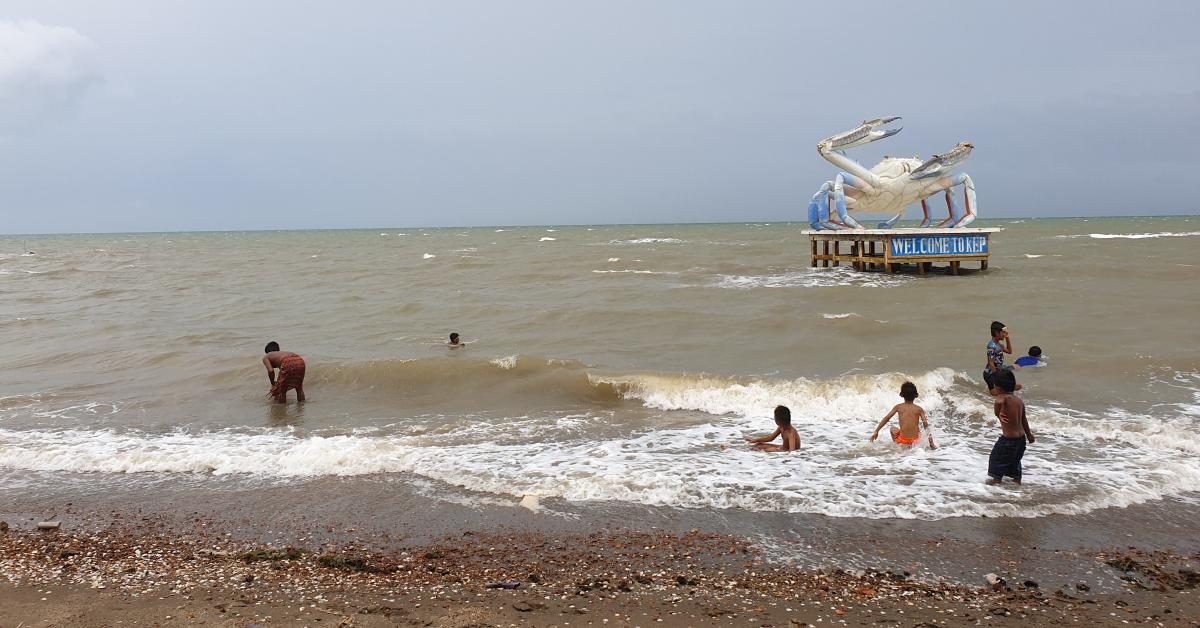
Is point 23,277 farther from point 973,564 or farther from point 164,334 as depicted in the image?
point 973,564

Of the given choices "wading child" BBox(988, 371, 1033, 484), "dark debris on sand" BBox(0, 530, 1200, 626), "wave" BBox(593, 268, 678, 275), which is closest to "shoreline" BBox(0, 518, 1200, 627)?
"dark debris on sand" BBox(0, 530, 1200, 626)

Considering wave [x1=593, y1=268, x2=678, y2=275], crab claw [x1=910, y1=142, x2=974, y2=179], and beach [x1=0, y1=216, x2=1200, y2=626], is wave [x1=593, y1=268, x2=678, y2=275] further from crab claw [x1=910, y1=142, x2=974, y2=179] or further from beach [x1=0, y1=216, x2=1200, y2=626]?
beach [x1=0, y1=216, x2=1200, y2=626]

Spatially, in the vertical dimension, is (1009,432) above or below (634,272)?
below

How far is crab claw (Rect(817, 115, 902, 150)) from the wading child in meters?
18.5

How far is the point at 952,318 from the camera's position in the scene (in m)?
16.8

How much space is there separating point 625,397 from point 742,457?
3.50 metres

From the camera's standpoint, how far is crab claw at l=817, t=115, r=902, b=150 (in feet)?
77.2

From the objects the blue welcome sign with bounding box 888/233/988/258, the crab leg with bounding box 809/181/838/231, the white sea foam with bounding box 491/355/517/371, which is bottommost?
the white sea foam with bounding box 491/355/517/371

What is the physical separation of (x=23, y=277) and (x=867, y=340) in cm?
4026

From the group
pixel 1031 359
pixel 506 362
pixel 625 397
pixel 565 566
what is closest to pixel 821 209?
pixel 1031 359

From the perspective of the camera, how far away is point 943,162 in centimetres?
2378

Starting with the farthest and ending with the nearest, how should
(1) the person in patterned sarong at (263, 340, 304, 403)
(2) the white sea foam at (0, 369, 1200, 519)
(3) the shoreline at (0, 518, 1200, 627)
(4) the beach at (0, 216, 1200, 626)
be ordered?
(1) the person in patterned sarong at (263, 340, 304, 403), (2) the white sea foam at (0, 369, 1200, 519), (4) the beach at (0, 216, 1200, 626), (3) the shoreline at (0, 518, 1200, 627)

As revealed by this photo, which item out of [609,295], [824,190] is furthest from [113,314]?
[824,190]

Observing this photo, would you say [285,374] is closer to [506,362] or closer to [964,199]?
[506,362]
